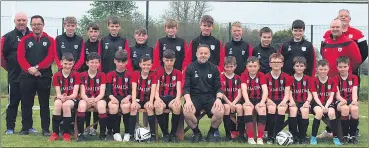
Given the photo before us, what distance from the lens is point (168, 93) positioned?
275 inches

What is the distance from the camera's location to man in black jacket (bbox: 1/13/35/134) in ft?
24.6

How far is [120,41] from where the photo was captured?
25.1ft

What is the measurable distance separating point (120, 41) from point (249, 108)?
2.42 metres

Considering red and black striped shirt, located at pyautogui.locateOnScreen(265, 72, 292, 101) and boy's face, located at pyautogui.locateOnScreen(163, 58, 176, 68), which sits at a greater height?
boy's face, located at pyautogui.locateOnScreen(163, 58, 176, 68)

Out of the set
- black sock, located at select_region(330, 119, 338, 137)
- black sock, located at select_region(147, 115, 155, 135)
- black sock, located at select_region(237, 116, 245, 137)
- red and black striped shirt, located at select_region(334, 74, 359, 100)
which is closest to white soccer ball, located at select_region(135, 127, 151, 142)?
black sock, located at select_region(147, 115, 155, 135)

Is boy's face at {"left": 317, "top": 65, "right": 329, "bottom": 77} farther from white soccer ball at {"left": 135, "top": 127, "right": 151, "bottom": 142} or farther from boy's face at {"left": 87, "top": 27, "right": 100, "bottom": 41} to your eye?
boy's face at {"left": 87, "top": 27, "right": 100, "bottom": 41}

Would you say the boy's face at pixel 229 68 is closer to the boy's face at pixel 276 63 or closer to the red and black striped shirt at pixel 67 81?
the boy's face at pixel 276 63

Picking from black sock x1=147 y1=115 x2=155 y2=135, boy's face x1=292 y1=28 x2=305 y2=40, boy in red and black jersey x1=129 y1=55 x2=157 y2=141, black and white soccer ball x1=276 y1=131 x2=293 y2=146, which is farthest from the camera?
boy's face x1=292 y1=28 x2=305 y2=40

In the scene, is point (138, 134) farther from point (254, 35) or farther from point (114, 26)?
point (254, 35)

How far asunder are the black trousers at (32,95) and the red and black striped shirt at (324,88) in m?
4.12

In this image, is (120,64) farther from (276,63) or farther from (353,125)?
(353,125)

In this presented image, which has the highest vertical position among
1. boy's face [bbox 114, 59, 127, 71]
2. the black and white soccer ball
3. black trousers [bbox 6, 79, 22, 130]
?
boy's face [bbox 114, 59, 127, 71]

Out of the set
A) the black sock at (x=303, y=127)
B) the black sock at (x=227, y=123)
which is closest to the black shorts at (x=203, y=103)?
the black sock at (x=227, y=123)

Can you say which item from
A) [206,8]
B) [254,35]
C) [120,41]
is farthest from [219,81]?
[206,8]
